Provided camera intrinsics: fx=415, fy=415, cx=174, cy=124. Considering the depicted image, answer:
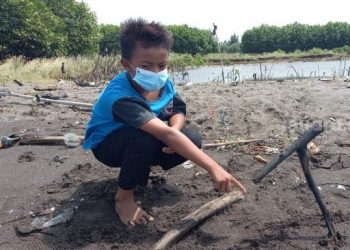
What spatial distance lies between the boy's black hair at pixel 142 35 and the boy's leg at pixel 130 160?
501 mm

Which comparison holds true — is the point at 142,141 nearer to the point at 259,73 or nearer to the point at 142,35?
the point at 142,35

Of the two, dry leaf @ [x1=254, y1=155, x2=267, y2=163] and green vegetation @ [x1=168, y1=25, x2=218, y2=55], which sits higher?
dry leaf @ [x1=254, y1=155, x2=267, y2=163]

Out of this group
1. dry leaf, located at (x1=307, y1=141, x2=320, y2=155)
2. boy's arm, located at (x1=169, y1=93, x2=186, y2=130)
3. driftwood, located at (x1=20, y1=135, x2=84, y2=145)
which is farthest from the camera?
driftwood, located at (x1=20, y1=135, x2=84, y2=145)

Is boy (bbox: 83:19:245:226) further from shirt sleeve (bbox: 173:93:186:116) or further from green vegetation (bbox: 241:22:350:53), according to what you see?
green vegetation (bbox: 241:22:350:53)

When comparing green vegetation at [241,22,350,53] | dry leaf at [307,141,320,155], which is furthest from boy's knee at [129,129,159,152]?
green vegetation at [241,22,350,53]

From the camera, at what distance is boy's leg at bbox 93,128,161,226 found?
244 cm

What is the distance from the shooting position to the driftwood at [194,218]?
7.16ft

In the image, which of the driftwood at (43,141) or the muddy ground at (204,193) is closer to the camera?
the muddy ground at (204,193)

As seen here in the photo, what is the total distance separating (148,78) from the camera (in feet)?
8.13

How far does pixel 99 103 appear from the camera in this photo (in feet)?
8.64

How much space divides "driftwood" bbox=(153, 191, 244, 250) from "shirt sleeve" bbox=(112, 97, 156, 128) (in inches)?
24.0

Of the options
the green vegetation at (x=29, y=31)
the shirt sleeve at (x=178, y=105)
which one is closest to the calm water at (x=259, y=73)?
the shirt sleeve at (x=178, y=105)

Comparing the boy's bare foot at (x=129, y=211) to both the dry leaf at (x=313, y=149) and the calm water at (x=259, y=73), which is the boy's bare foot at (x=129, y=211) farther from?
the calm water at (x=259, y=73)

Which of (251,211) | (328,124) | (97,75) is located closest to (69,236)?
(251,211)
